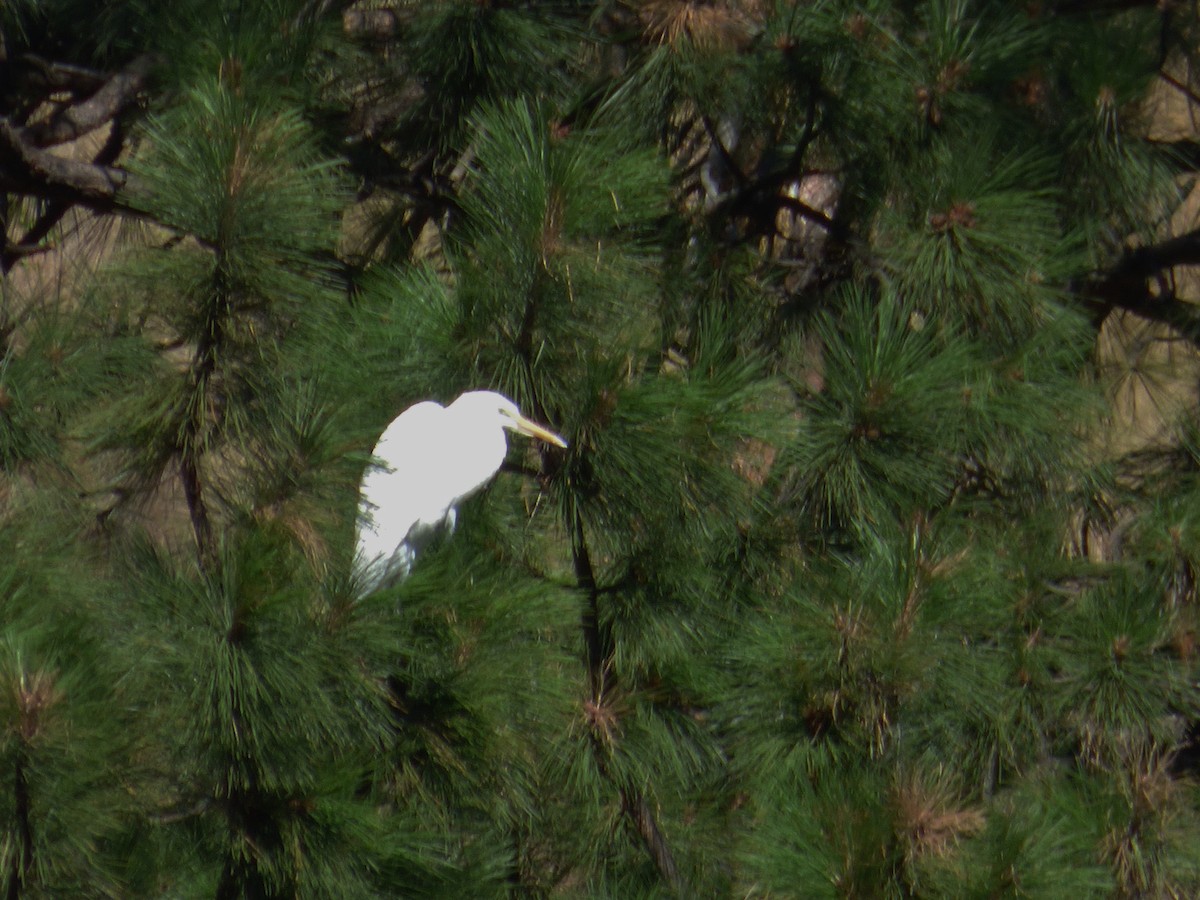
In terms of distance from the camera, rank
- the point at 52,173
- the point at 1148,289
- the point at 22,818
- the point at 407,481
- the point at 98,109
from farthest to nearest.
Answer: the point at 1148,289
the point at 407,481
the point at 98,109
the point at 52,173
the point at 22,818

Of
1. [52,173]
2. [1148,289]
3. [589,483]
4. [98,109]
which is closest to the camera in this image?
[589,483]

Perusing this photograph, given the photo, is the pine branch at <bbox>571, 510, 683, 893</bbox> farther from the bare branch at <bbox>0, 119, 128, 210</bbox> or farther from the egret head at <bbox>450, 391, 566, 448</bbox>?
the bare branch at <bbox>0, 119, 128, 210</bbox>

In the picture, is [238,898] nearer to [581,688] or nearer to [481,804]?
[481,804]

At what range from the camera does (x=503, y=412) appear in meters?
1.03

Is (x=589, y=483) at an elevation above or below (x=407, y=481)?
above

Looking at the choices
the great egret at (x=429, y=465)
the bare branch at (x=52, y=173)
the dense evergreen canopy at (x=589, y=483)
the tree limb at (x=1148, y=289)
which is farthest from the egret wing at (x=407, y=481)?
the tree limb at (x=1148, y=289)

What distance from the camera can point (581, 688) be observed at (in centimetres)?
104

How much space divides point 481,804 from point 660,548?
0.71 ft

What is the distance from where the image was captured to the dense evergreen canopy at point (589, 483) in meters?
0.85

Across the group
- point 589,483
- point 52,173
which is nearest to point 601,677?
point 589,483

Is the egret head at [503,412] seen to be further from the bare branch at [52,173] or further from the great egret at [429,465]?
the bare branch at [52,173]

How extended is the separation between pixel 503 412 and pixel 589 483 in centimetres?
10

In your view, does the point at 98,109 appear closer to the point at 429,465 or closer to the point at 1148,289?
the point at 429,465

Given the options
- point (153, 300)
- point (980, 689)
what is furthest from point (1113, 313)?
point (153, 300)
